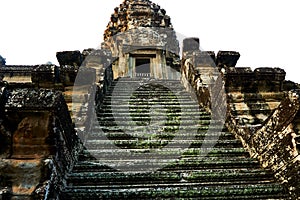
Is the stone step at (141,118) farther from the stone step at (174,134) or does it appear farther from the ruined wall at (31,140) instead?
the ruined wall at (31,140)

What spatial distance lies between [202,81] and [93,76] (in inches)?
74.6

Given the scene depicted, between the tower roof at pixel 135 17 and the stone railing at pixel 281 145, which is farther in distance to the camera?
the tower roof at pixel 135 17

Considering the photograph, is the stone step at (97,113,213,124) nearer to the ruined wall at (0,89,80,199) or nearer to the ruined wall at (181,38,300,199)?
the ruined wall at (181,38,300,199)

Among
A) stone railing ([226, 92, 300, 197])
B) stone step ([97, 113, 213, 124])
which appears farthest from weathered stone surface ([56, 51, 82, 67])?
stone railing ([226, 92, 300, 197])

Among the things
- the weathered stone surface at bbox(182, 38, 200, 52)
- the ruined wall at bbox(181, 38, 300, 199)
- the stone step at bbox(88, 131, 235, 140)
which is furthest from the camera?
the weathered stone surface at bbox(182, 38, 200, 52)

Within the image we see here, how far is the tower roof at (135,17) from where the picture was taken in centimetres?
1583

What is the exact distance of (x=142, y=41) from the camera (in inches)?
539

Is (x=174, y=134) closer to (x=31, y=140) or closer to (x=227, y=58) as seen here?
(x=31, y=140)

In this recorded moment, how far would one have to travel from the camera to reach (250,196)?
2.77m

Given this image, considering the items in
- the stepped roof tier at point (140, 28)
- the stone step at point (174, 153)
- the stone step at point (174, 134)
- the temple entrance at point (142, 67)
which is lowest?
the stone step at point (174, 153)

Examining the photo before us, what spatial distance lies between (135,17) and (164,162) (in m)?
13.8

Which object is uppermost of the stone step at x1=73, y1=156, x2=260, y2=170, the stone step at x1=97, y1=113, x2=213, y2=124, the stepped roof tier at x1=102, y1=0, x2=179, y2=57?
the stepped roof tier at x1=102, y1=0, x2=179, y2=57

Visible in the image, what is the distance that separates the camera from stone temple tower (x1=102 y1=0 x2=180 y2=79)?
1243 cm

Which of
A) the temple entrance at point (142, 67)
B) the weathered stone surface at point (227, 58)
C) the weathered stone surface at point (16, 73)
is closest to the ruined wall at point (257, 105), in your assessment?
the weathered stone surface at point (227, 58)
